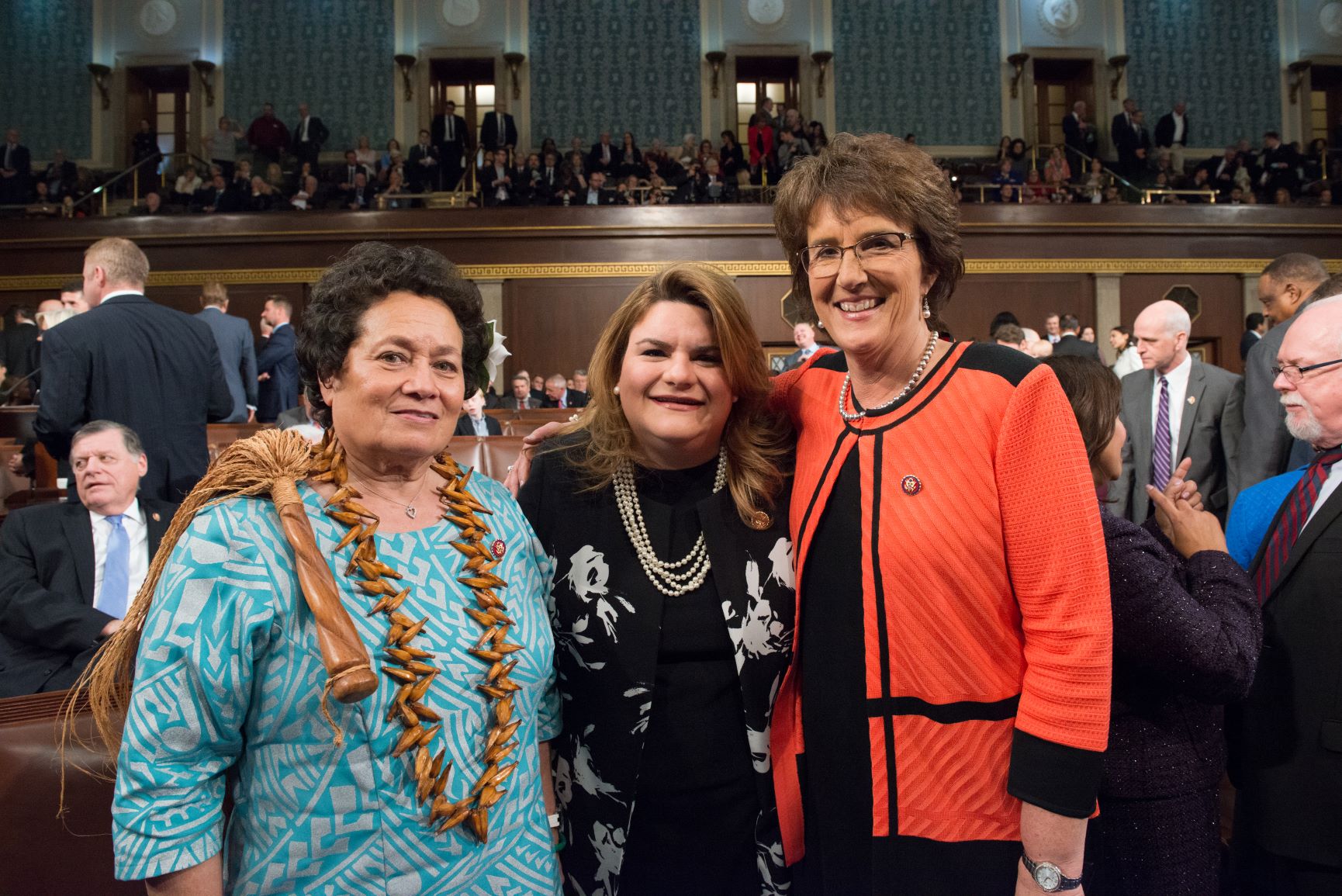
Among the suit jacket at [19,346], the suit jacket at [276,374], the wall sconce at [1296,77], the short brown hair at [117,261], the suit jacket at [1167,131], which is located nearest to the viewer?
the short brown hair at [117,261]

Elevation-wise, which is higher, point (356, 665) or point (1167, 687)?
point (356, 665)

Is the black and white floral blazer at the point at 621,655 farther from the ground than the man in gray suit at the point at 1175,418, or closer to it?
closer to it

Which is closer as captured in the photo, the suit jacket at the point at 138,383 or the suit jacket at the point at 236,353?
the suit jacket at the point at 138,383

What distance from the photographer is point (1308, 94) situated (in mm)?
13617

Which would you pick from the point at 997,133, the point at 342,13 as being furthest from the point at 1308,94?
the point at 342,13

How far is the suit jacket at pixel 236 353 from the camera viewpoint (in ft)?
18.9

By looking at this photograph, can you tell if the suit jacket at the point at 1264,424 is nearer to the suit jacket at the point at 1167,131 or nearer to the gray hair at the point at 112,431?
the gray hair at the point at 112,431

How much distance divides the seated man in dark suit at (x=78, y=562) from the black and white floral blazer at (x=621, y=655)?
1770mm

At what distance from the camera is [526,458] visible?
5.90ft

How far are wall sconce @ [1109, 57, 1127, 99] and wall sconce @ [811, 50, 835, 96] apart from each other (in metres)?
3.70

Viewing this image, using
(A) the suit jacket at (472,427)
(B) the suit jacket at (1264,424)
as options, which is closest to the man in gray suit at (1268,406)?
(B) the suit jacket at (1264,424)

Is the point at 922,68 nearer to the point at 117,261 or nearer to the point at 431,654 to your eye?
the point at 117,261

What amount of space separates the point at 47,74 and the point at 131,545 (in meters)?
13.0

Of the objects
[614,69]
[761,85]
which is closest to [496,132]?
[614,69]
